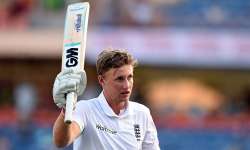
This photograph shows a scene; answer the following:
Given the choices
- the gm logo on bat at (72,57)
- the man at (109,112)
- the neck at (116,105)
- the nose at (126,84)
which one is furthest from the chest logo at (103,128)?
the gm logo on bat at (72,57)

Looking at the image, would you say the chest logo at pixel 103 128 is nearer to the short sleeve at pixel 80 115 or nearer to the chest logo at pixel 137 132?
the short sleeve at pixel 80 115

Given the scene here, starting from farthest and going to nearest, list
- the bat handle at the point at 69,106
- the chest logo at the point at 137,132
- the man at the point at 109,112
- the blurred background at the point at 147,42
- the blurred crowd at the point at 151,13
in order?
the blurred crowd at the point at 151,13 < the blurred background at the point at 147,42 < the chest logo at the point at 137,132 < the man at the point at 109,112 < the bat handle at the point at 69,106

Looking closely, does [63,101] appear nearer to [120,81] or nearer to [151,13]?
[120,81]

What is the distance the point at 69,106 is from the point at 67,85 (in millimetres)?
153

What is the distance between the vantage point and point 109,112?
Answer: 229 inches

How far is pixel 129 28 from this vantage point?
1914cm

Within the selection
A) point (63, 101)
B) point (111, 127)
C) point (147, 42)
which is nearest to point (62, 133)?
point (63, 101)

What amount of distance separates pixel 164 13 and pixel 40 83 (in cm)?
324

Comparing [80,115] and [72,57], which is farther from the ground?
[72,57]

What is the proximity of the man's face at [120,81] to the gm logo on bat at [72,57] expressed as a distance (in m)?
0.19

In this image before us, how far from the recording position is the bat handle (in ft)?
17.0

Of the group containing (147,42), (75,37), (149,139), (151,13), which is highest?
(75,37)

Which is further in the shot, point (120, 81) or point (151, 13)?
point (151, 13)

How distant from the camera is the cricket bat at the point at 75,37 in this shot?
18.6 ft
